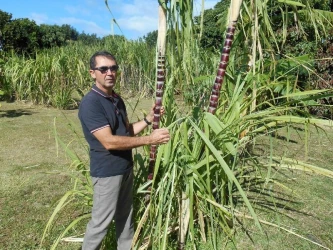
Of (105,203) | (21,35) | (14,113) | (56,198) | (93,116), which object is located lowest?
(56,198)

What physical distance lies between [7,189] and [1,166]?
34.1 inches

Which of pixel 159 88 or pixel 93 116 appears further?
pixel 159 88

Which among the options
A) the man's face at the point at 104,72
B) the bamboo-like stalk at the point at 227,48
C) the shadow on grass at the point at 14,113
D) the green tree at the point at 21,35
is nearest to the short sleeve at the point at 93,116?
the man's face at the point at 104,72

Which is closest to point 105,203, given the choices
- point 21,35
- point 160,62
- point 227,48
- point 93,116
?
point 93,116

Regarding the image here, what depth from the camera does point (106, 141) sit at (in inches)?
75.3

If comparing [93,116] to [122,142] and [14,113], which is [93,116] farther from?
[14,113]

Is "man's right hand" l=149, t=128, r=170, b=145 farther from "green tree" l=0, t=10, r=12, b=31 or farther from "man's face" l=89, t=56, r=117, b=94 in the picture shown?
Result: "green tree" l=0, t=10, r=12, b=31

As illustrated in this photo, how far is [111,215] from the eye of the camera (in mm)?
2123

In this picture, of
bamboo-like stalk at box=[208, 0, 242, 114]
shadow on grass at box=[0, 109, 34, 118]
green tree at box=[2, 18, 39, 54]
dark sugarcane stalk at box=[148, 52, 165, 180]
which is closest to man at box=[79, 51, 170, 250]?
dark sugarcane stalk at box=[148, 52, 165, 180]

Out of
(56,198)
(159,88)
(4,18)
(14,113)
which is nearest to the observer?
(159,88)

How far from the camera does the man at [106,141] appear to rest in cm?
193

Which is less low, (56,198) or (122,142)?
(122,142)

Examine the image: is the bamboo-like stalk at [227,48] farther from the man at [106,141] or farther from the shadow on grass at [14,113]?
the shadow on grass at [14,113]

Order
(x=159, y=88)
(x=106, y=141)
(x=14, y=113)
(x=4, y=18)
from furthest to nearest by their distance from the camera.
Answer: (x=4, y=18), (x=14, y=113), (x=159, y=88), (x=106, y=141)
